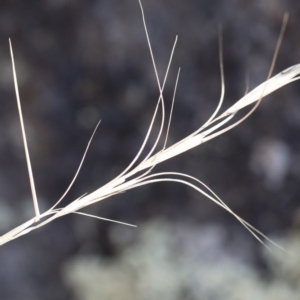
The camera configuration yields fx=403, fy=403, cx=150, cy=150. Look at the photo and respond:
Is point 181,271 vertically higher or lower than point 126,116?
lower

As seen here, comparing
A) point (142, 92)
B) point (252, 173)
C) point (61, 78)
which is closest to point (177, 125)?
point (142, 92)

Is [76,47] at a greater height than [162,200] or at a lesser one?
greater

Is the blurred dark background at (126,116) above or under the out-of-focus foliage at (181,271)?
above

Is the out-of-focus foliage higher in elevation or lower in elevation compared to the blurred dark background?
lower

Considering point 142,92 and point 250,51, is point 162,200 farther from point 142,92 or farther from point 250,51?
point 250,51

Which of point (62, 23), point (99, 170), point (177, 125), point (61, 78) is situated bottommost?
point (99, 170)

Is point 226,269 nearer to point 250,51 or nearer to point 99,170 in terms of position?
point 99,170

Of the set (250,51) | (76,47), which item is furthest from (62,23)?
(250,51)
